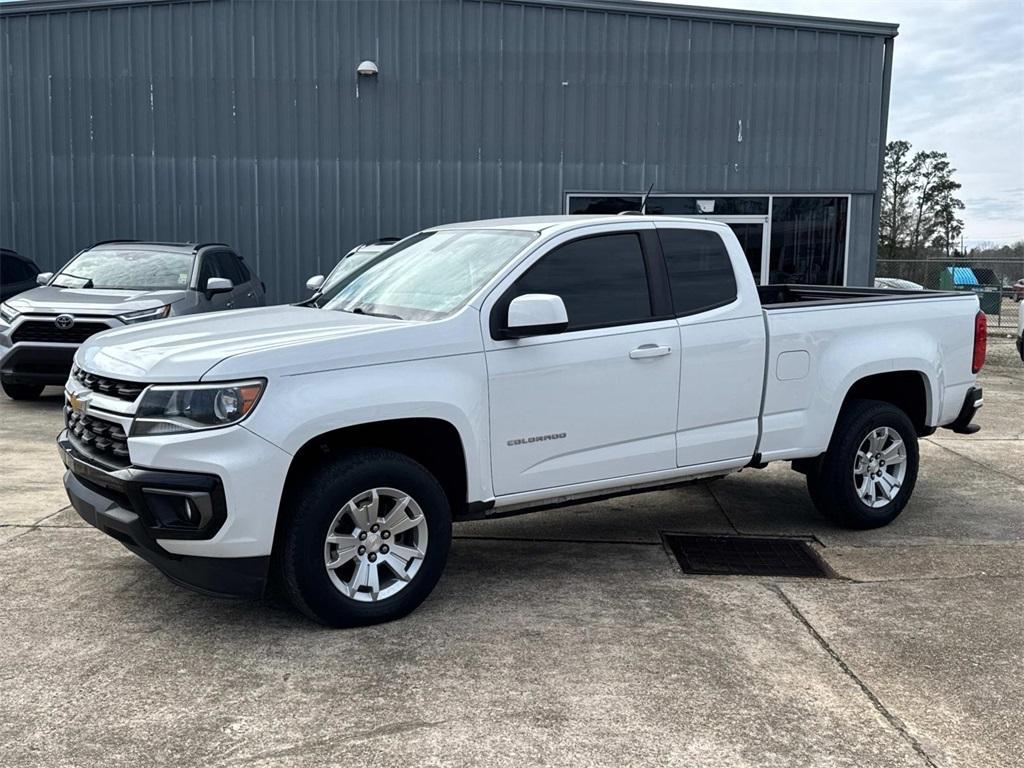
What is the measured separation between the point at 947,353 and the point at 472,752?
4.44 meters

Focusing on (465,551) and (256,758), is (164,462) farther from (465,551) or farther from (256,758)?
(465,551)

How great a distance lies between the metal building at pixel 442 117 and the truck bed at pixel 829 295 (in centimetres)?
810

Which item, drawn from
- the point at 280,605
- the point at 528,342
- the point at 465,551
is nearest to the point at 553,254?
the point at 528,342

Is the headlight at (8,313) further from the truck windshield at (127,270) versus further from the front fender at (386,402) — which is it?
the front fender at (386,402)

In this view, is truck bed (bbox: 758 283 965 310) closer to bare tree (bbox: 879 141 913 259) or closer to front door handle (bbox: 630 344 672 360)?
front door handle (bbox: 630 344 672 360)

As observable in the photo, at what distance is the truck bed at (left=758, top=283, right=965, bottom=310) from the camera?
6.10 meters

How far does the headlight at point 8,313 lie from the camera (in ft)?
33.2

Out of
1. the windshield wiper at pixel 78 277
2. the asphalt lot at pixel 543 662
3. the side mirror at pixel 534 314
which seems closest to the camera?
the asphalt lot at pixel 543 662

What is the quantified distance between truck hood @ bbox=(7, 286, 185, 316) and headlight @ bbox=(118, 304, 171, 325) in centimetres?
4

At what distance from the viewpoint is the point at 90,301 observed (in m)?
10.1

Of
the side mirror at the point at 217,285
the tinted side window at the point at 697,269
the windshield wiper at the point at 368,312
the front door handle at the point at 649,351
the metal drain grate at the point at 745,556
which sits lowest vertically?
the metal drain grate at the point at 745,556

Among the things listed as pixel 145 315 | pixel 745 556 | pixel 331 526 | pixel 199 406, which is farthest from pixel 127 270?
pixel 745 556

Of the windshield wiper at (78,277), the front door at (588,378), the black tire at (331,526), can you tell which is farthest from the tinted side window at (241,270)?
the black tire at (331,526)

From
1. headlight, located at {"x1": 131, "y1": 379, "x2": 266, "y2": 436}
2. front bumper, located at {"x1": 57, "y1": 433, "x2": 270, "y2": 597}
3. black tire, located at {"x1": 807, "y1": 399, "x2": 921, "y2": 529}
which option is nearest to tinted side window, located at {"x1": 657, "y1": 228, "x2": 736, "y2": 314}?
black tire, located at {"x1": 807, "y1": 399, "x2": 921, "y2": 529}
